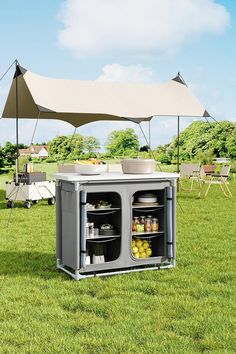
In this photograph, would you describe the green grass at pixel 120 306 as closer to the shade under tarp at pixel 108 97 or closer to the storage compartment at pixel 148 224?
the storage compartment at pixel 148 224

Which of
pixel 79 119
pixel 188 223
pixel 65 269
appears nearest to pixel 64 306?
pixel 65 269

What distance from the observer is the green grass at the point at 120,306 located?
3.50 meters

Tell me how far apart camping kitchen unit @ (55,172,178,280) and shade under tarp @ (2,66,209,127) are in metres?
3.51

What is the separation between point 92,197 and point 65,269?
31.3 inches

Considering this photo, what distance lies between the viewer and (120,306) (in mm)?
4246

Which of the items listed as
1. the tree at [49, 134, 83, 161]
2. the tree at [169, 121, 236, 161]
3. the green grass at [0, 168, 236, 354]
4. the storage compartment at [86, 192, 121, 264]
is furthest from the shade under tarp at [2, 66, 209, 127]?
the tree at [169, 121, 236, 161]

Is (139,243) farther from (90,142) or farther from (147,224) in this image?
(90,142)

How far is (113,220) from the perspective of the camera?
17.6ft

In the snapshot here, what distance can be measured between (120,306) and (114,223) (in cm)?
124

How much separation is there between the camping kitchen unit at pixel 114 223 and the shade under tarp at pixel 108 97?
3509 mm

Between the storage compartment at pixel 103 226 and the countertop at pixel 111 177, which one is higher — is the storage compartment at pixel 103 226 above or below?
below

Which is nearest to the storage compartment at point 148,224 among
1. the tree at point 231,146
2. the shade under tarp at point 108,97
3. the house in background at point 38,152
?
the shade under tarp at point 108,97

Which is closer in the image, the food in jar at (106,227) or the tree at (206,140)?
A: the food in jar at (106,227)

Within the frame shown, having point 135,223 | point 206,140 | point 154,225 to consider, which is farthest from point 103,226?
point 206,140
